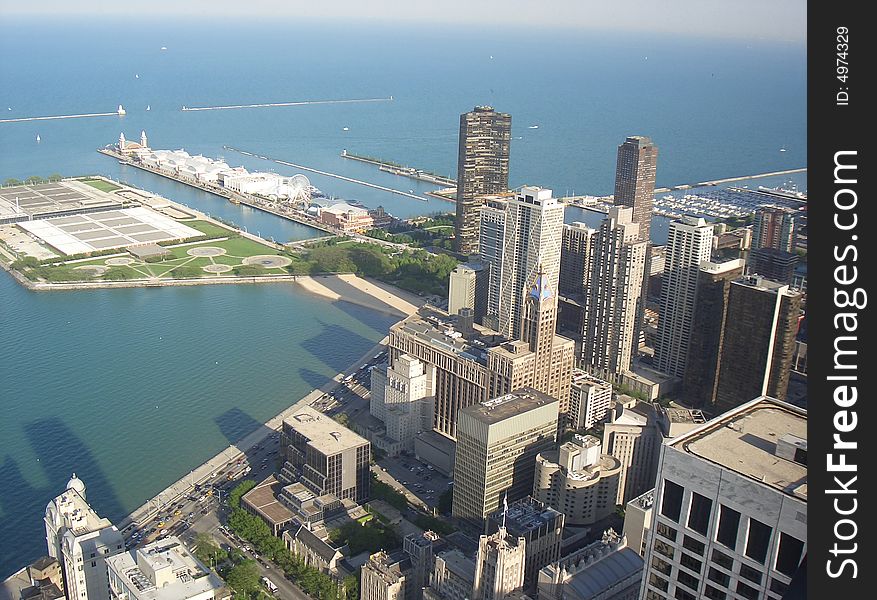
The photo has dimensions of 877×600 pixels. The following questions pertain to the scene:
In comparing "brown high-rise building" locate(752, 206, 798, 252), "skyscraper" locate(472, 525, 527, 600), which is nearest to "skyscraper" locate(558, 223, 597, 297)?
"brown high-rise building" locate(752, 206, 798, 252)

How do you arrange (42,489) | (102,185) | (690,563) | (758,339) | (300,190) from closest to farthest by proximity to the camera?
(690,563)
(42,489)
(758,339)
(300,190)
(102,185)

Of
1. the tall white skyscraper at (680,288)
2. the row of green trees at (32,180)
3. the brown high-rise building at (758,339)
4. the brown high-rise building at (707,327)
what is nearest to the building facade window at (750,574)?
the brown high-rise building at (758,339)

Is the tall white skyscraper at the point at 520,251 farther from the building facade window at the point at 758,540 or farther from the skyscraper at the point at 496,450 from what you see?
the building facade window at the point at 758,540

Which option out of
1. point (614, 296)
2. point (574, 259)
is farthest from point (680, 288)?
point (574, 259)

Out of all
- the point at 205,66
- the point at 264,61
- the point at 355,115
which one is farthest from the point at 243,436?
the point at 264,61

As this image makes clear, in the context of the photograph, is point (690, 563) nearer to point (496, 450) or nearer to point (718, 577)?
point (718, 577)

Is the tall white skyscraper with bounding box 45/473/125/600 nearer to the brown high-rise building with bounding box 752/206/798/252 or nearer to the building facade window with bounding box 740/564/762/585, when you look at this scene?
the building facade window with bounding box 740/564/762/585

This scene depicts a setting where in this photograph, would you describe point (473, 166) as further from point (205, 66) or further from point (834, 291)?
point (205, 66)
